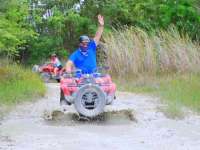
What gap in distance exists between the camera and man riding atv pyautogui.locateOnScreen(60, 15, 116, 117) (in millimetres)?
11711

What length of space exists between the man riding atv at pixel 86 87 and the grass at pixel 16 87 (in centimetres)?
263

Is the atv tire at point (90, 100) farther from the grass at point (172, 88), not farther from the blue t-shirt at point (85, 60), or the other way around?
the grass at point (172, 88)

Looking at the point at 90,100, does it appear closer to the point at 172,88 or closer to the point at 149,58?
the point at 172,88

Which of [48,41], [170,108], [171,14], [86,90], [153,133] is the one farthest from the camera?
[48,41]

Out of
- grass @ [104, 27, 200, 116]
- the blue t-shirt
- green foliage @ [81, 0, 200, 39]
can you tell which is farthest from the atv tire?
green foliage @ [81, 0, 200, 39]

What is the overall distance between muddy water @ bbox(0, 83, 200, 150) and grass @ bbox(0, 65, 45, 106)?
0.80 meters

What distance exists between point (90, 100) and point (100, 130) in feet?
3.94

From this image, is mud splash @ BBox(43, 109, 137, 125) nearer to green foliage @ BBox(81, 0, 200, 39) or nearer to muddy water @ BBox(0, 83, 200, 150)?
muddy water @ BBox(0, 83, 200, 150)

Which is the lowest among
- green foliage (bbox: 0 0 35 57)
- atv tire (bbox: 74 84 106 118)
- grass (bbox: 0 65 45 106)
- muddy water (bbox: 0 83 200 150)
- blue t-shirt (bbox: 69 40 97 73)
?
muddy water (bbox: 0 83 200 150)

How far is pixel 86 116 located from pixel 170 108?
7.18 feet

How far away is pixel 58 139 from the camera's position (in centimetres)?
972

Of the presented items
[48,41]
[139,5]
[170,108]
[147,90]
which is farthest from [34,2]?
[170,108]

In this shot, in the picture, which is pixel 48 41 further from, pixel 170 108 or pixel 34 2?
pixel 170 108

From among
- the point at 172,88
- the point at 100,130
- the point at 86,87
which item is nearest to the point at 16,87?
the point at 172,88
